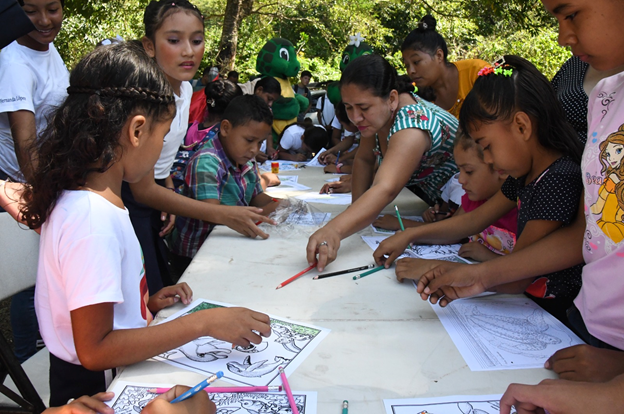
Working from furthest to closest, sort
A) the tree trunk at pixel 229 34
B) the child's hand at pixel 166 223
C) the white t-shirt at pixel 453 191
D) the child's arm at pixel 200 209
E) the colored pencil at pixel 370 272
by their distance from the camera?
the tree trunk at pixel 229 34 → the child's hand at pixel 166 223 → the white t-shirt at pixel 453 191 → the child's arm at pixel 200 209 → the colored pencil at pixel 370 272

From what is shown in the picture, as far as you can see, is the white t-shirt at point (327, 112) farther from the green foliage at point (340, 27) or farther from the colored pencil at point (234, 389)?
the colored pencil at point (234, 389)

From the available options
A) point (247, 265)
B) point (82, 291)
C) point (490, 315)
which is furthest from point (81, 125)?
point (490, 315)

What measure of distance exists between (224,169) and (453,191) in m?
1.07

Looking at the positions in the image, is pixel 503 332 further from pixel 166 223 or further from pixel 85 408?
pixel 166 223

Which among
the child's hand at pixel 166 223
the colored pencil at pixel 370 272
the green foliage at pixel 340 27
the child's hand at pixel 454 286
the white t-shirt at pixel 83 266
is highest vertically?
the green foliage at pixel 340 27

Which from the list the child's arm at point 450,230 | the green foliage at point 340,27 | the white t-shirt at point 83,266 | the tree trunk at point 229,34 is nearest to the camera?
the white t-shirt at point 83,266

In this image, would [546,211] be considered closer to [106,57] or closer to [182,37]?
[106,57]

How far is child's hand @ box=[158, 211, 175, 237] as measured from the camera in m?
2.27

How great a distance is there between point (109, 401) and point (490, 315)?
921 mm

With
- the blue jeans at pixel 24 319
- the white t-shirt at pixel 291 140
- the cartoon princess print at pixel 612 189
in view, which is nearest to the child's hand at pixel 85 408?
the cartoon princess print at pixel 612 189

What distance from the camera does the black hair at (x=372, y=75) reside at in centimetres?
202

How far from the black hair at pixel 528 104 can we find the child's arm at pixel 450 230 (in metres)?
0.34

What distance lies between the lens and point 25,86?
181 centimetres

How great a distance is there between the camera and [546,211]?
4.09ft
